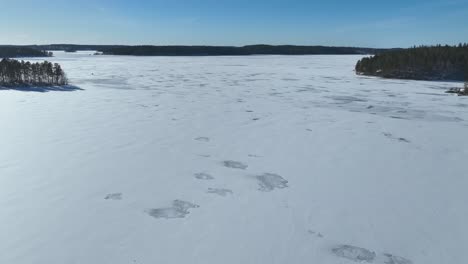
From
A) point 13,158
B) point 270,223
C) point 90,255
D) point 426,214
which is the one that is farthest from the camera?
point 13,158

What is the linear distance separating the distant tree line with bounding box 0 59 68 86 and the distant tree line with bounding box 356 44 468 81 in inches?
1267

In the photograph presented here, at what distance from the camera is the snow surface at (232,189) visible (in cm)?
530

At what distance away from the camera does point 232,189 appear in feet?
25.0

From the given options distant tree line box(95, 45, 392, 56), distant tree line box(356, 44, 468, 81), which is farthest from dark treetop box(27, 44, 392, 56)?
distant tree line box(356, 44, 468, 81)

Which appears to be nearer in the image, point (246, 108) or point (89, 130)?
point (89, 130)

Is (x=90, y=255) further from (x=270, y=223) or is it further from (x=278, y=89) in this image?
(x=278, y=89)

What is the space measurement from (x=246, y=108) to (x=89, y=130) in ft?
24.1

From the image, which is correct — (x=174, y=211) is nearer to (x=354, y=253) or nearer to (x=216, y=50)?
(x=354, y=253)

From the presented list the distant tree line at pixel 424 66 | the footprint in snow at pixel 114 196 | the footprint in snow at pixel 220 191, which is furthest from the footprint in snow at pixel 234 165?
the distant tree line at pixel 424 66

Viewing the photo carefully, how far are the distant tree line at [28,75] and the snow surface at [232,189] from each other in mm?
17045

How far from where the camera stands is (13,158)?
925 cm

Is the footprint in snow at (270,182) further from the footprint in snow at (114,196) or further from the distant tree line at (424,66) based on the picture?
the distant tree line at (424,66)

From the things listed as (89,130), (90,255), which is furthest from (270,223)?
(89,130)

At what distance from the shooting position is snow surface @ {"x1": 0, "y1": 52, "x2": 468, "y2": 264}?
5.30m
